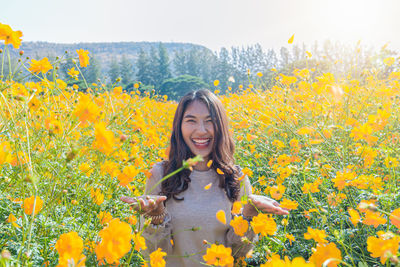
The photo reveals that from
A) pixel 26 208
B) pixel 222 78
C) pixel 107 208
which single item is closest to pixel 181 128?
pixel 107 208

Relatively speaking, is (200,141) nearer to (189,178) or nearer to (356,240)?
(189,178)

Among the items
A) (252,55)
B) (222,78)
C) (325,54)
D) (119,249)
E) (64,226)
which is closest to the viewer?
(119,249)

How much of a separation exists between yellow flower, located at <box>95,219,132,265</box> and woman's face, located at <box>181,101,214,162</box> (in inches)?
35.8

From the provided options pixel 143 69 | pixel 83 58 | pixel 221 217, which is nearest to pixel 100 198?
Answer: pixel 221 217

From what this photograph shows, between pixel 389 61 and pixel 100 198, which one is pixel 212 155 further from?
pixel 389 61

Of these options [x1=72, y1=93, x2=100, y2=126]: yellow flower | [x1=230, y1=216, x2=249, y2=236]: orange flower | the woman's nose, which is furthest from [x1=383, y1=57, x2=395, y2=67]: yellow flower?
[x1=72, y1=93, x2=100, y2=126]: yellow flower

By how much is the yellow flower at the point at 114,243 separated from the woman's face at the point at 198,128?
2.98ft

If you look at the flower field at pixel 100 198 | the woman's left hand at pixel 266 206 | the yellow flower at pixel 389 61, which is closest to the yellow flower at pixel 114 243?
the flower field at pixel 100 198

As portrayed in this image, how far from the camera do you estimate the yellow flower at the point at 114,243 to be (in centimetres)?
75

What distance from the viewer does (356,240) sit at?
136cm

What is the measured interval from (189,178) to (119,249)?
0.96 m

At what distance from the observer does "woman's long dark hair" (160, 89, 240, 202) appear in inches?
66.1

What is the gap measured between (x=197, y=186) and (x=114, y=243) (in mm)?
986

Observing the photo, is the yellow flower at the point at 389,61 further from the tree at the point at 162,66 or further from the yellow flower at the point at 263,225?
the tree at the point at 162,66
